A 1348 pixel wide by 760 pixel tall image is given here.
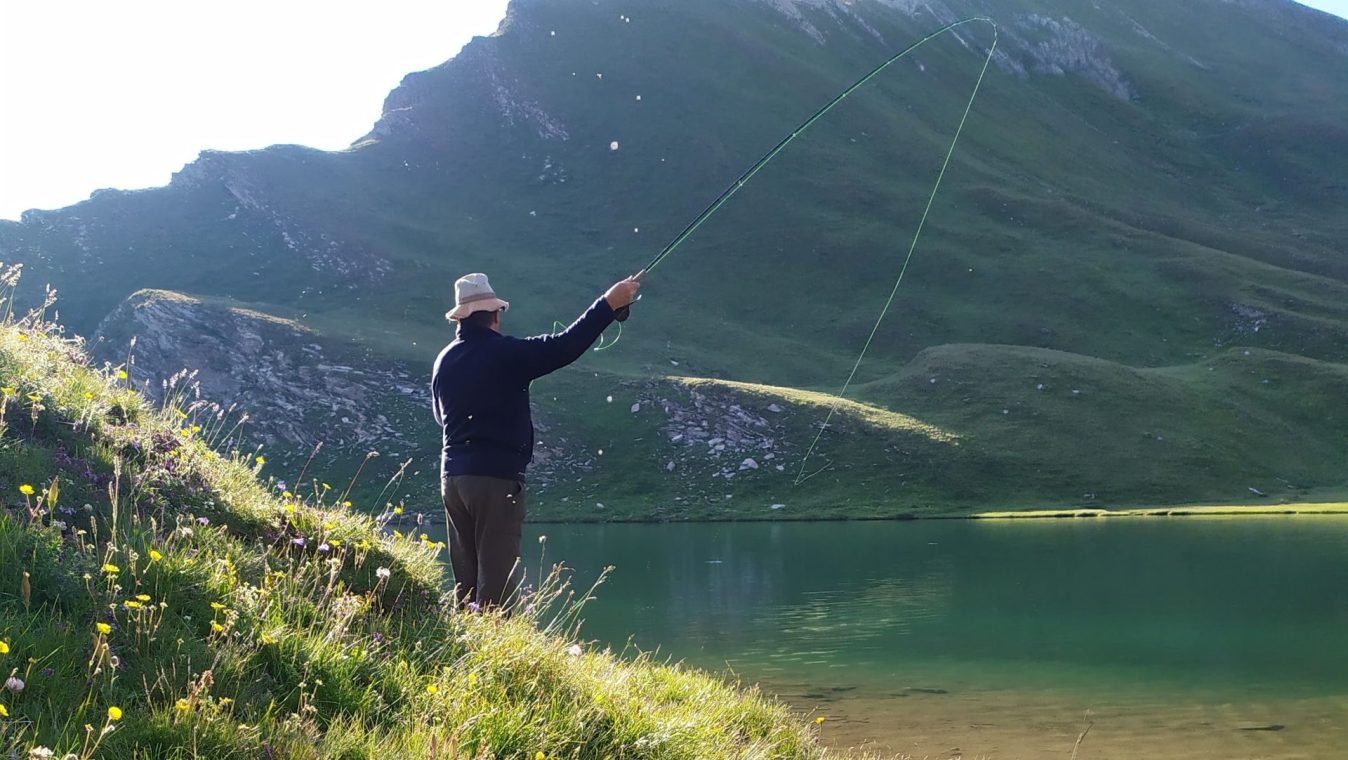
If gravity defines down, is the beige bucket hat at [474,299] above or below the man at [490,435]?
above

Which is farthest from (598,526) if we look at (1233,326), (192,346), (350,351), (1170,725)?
(1233,326)

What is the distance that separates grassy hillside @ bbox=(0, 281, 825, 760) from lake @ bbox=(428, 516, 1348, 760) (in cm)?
1040

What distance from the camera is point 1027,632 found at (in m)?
26.6

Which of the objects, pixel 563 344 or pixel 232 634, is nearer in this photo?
pixel 232 634

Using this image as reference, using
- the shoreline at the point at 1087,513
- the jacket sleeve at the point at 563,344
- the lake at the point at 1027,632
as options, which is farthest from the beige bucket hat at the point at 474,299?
the shoreline at the point at 1087,513

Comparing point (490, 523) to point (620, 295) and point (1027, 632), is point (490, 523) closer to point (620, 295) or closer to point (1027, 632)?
point (620, 295)

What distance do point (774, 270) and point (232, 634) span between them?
415ft

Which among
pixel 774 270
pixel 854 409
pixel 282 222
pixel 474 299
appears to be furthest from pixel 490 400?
pixel 282 222

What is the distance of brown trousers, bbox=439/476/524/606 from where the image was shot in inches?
322

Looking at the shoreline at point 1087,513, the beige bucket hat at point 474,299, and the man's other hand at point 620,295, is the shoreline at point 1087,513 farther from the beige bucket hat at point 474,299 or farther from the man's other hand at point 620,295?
the man's other hand at point 620,295

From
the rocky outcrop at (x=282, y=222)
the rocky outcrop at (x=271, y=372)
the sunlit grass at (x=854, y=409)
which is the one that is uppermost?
the rocky outcrop at (x=282, y=222)

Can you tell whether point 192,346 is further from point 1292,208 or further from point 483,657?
point 1292,208

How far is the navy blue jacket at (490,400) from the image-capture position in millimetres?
8055

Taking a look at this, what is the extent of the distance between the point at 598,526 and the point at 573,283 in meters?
58.6
